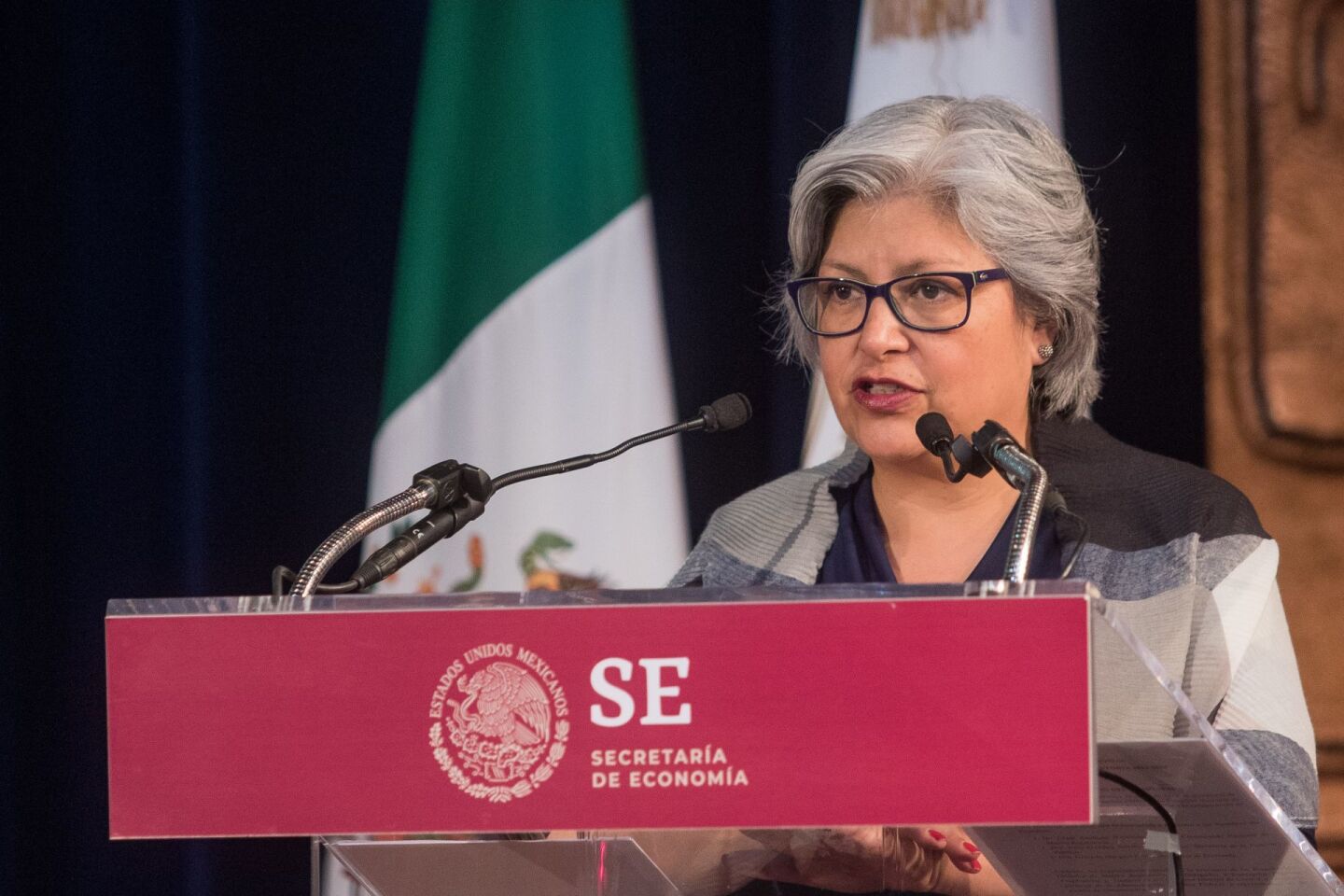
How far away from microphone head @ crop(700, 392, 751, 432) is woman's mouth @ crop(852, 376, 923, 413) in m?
0.23

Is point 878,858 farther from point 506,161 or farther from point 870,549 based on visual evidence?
point 506,161

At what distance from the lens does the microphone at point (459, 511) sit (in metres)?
1.22

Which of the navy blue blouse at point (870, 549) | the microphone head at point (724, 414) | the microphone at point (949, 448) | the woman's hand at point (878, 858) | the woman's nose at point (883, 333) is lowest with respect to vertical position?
the woman's hand at point (878, 858)

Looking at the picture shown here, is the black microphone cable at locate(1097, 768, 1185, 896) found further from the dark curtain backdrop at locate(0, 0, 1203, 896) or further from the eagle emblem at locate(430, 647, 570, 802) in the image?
the dark curtain backdrop at locate(0, 0, 1203, 896)

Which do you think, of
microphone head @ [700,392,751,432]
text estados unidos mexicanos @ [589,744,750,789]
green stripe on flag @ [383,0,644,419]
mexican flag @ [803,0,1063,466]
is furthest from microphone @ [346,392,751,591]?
green stripe on flag @ [383,0,644,419]

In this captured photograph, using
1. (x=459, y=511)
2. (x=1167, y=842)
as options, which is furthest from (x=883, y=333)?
(x=1167, y=842)

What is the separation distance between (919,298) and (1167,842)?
2.71ft

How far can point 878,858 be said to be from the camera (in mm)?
1041

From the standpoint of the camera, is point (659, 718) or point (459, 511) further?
point (459, 511)

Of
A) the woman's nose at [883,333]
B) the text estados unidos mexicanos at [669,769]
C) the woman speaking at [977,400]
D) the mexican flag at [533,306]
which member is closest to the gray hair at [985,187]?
the woman speaking at [977,400]

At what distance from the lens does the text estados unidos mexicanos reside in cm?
95

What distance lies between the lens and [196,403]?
8.18 ft

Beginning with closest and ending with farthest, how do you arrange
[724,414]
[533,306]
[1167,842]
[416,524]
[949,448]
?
[1167,842]
[416,524]
[949,448]
[724,414]
[533,306]

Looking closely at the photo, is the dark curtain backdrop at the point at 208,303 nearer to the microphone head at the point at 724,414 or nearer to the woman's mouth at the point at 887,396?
the woman's mouth at the point at 887,396
